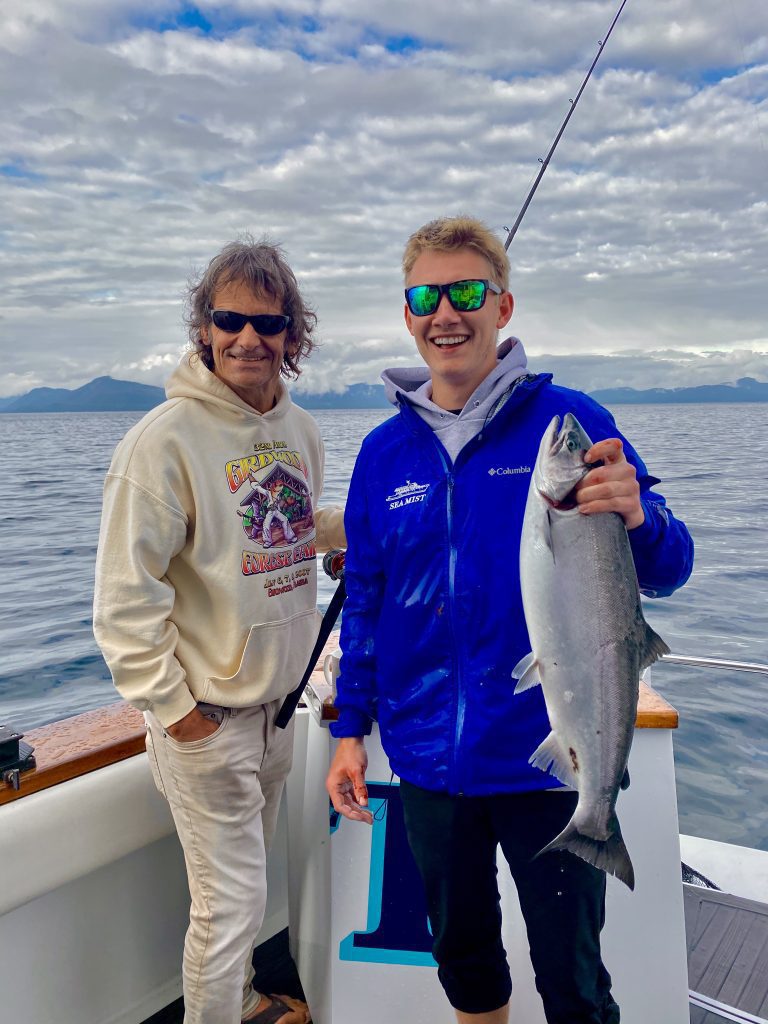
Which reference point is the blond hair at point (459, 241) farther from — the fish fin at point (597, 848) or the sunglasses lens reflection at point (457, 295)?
the fish fin at point (597, 848)

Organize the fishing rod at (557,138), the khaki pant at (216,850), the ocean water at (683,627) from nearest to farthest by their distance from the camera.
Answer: the khaki pant at (216,850), the fishing rod at (557,138), the ocean water at (683,627)

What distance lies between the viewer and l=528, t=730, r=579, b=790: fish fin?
5.56ft

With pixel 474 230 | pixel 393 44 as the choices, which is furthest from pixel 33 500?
pixel 474 230

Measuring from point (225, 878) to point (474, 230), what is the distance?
196 cm

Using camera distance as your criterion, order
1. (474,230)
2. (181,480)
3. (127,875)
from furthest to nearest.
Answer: (127,875)
(181,480)
(474,230)

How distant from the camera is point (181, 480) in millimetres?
2203

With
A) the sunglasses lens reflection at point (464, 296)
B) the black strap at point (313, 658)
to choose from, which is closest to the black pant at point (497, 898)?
the black strap at point (313, 658)

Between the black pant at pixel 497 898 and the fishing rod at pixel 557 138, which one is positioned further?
the fishing rod at pixel 557 138

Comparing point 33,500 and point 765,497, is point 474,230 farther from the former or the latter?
point 765,497

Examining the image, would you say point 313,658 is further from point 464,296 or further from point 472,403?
point 464,296

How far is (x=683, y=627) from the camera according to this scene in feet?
27.3

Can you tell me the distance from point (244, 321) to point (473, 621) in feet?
3.75

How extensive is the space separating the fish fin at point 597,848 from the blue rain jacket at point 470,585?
0.53 ft

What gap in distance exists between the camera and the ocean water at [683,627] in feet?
18.2
